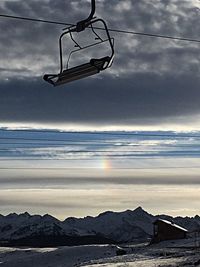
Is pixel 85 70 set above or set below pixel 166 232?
below

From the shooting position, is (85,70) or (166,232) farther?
(166,232)

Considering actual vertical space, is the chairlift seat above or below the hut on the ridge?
below

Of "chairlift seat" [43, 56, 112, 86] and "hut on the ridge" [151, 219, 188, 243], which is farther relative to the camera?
"hut on the ridge" [151, 219, 188, 243]

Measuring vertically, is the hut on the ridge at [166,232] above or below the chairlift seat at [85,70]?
above

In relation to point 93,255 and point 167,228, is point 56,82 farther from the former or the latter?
point 167,228

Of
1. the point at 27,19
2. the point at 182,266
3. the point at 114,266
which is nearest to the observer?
the point at 27,19

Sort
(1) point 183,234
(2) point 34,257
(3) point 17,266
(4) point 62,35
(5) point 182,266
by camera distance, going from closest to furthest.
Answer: (4) point 62,35 → (5) point 182,266 → (3) point 17,266 → (2) point 34,257 → (1) point 183,234

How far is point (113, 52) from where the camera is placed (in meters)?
9.59

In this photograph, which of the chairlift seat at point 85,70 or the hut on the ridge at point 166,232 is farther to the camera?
the hut on the ridge at point 166,232

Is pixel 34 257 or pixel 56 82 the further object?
pixel 34 257

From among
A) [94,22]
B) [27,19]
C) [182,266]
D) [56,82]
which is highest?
[27,19]

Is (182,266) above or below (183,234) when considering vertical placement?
below

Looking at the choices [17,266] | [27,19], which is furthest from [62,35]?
[17,266]

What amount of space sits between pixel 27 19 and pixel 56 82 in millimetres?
2903
